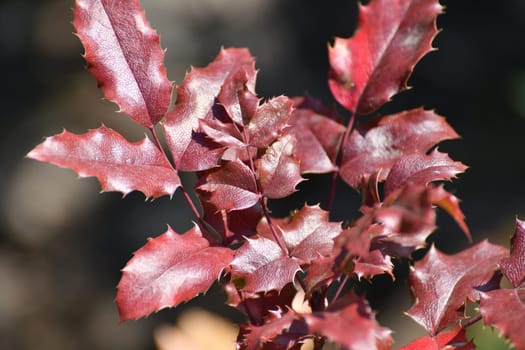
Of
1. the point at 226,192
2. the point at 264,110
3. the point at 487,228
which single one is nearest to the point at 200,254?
the point at 226,192

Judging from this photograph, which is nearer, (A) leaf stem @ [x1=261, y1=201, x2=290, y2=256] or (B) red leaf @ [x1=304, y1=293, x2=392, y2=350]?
(B) red leaf @ [x1=304, y1=293, x2=392, y2=350]

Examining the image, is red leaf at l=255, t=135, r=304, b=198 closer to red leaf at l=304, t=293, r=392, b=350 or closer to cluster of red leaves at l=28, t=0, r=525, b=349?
cluster of red leaves at l=28, t=0, r=525, b=349

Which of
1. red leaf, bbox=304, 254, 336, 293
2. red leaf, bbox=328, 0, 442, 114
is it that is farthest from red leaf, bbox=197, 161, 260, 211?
red leaf, bbox=328, 0, 442, 114

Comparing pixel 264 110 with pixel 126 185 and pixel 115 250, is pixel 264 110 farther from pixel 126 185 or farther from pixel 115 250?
pixel 115 250

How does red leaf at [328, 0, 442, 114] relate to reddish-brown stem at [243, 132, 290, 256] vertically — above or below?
above

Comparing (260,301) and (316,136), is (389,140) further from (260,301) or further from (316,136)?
(260,301)

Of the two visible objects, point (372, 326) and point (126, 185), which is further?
point (126, 185)

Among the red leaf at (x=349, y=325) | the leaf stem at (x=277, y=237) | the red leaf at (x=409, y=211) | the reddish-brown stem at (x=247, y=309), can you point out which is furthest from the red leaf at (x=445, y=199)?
the reddish-brown stem at (x=247, y=309)
